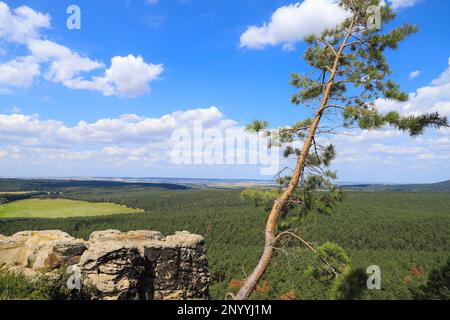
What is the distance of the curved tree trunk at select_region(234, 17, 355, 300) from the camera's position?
9836mm

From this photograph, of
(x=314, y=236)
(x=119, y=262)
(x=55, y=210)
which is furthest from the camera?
(x=55, y=210)

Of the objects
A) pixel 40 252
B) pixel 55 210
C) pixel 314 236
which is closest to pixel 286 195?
pixel 40 252

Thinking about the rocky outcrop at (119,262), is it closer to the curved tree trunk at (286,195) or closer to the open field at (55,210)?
the curved tree trunk at (286,195)

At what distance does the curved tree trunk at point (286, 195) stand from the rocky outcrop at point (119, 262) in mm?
9186

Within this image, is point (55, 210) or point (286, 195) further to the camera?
point (55, 210)

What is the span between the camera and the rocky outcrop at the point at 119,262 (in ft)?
56.6

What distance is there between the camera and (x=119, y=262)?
18.2 m

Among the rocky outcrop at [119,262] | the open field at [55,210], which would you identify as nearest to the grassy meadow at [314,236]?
the open field at [55,210]

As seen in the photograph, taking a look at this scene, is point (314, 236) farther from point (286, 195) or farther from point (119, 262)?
point (286, 195)

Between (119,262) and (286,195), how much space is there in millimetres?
11889

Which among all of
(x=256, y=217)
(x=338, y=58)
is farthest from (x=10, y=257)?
(x=256, y=217)
